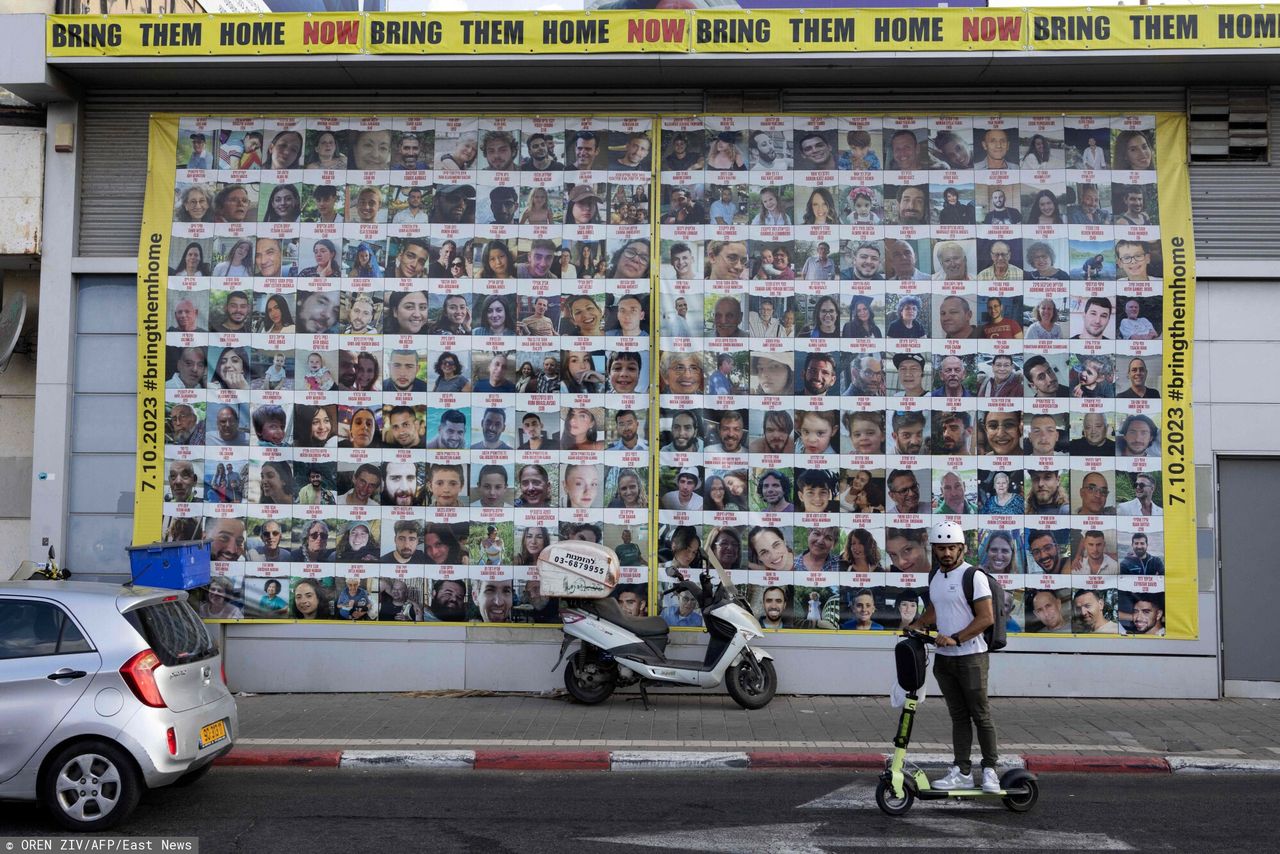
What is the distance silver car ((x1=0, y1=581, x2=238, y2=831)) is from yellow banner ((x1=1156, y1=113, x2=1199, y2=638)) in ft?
31.1

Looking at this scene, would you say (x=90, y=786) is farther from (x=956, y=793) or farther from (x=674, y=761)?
(x=956, y=793)

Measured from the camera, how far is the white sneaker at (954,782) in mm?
7379

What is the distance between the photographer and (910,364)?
459 inches

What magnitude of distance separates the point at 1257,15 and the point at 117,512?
13.1 meters

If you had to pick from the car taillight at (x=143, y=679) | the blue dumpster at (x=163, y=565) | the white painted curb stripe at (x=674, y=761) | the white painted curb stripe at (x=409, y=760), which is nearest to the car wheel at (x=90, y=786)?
the car taillight at (x=143, y=679)


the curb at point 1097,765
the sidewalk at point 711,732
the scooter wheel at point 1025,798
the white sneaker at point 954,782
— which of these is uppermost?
the white sneaker at point 954,782

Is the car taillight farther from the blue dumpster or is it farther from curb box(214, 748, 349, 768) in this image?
the blue dumpster

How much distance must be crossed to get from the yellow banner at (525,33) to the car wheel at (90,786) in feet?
24.9

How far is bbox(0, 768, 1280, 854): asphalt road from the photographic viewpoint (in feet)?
22.3

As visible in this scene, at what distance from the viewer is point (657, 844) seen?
22.2 feet

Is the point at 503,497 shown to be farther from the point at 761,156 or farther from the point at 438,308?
the point at 761,156

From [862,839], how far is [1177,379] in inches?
277

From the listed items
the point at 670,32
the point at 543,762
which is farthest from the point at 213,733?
the point at 670,32

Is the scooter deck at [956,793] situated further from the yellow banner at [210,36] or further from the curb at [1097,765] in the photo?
the yellow banner at [210,36]
